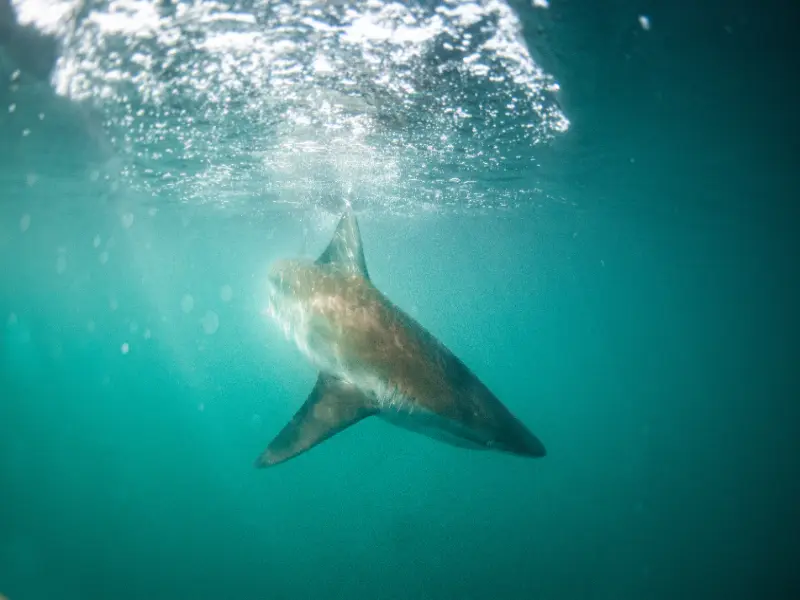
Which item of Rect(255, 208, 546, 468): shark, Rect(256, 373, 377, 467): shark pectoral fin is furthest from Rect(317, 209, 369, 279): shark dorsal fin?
Rect(256, 373, 377, 467): shark pectoral fin

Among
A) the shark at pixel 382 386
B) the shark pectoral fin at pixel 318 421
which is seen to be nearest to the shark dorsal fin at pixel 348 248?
the shark at pixel 382 386

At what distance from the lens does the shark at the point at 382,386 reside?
12.3 ft

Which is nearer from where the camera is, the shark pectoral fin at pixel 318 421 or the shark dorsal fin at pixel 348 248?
the shark pectoral fin at pixel 318 421

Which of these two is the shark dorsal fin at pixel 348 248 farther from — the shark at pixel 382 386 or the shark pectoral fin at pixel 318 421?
the shark pectoral fin at pixel 318 421

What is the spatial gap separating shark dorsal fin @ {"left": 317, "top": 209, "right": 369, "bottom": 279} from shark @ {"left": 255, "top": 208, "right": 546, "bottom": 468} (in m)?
0.31

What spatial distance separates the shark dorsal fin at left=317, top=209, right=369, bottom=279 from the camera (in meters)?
5.74

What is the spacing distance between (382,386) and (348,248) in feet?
8.24

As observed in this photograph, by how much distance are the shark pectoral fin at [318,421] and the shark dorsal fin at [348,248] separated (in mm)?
1934

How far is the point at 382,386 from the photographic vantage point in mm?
3969

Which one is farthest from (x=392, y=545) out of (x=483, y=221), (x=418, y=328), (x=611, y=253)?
(x=611, y=253)

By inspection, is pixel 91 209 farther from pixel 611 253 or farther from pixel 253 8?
pixel 611 253

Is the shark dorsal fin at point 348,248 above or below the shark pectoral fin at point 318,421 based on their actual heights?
above

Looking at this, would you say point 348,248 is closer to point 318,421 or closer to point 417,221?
point 318,421

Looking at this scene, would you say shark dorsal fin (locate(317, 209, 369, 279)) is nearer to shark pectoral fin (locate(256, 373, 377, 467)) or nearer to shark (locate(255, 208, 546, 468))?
shark (locate(255, 208, 546, 468))
